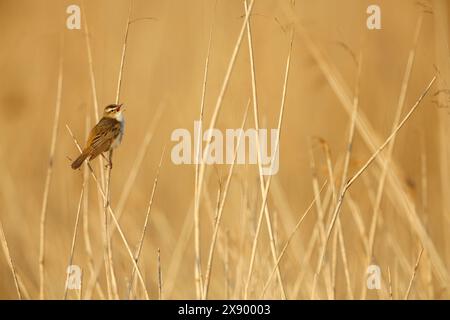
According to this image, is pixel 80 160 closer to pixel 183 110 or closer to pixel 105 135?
pixel 105 135

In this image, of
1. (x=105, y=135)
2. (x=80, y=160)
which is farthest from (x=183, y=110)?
(x=80, y=160)

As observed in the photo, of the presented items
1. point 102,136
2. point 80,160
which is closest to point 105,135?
point 102,136

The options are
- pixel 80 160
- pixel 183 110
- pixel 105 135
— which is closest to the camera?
pixel 80 160

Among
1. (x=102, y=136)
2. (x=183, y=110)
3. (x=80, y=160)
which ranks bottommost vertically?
(x=80, y=160)

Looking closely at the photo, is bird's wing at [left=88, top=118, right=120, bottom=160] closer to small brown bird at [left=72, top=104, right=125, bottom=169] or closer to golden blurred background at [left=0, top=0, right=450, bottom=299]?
small brown bird at [left=72, top=104, right=125, bottom=169]

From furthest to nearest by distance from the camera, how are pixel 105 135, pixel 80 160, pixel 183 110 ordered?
1. pixel 183 110
2. pixel 105 135
3. pixel 80 160

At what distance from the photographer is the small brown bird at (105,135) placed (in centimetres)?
402

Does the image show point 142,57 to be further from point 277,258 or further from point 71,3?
point 277,258

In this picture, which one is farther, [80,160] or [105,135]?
[105,135]

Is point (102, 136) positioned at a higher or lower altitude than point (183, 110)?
lower

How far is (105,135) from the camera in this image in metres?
4.14

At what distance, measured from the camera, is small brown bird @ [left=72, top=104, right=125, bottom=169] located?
4020mm
